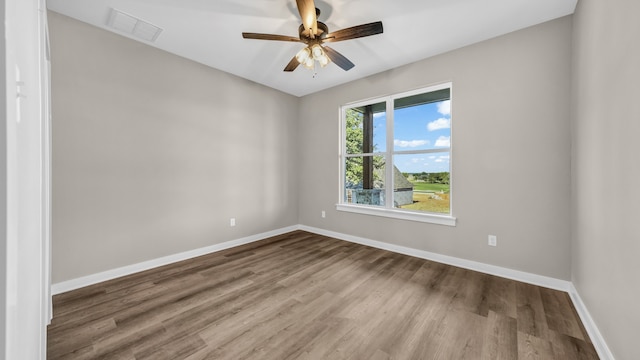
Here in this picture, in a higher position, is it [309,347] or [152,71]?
[152,71]

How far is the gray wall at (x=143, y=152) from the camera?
2350 millimetres

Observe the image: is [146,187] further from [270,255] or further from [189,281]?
[270,255]

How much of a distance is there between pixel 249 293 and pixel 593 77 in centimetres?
Result: 334

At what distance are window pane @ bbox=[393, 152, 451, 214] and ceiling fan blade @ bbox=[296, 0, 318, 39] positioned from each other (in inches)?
86.2

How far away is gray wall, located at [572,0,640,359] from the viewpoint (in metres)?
1.23

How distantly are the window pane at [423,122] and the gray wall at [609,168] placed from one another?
1.23m

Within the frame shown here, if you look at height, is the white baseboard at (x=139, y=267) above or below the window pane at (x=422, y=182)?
below

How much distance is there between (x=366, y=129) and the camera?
4.07 metres

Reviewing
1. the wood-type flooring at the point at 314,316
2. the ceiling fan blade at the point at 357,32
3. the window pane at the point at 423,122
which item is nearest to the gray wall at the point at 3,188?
the wood-type flooring at the point at 314,316

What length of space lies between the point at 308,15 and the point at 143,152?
2.42 meters

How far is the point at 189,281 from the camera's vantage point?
2555 mm

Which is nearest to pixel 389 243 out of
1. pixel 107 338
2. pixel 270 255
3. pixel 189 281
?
pixel 270 255

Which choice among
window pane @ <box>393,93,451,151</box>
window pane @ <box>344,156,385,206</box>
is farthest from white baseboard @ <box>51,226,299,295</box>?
window pane @ <box>393,93,451,151</box>

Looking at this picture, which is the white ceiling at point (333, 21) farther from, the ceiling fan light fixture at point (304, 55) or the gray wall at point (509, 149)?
the ceiling fan light fixture at point (304, 55)
